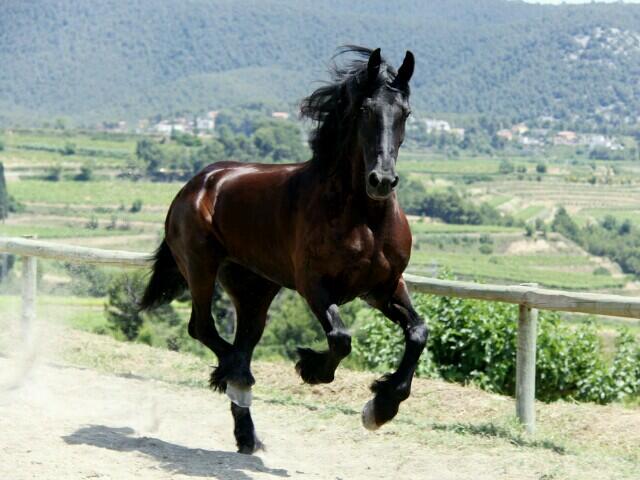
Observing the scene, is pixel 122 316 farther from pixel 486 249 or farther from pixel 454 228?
pixel 454 228

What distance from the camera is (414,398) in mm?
8227

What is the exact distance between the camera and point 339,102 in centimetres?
578

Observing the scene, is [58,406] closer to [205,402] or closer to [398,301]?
[205,402]

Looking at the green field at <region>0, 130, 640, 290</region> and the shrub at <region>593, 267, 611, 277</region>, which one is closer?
the green field at <region>0, 130, 640, 290</region>

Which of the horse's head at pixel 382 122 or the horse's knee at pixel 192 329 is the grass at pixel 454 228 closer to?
the horse's knee at pixel 192 329

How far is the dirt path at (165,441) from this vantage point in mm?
5488

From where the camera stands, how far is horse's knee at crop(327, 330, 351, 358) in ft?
17.5

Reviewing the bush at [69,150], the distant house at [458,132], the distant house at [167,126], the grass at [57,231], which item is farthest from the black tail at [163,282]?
the distant house at [167,126]

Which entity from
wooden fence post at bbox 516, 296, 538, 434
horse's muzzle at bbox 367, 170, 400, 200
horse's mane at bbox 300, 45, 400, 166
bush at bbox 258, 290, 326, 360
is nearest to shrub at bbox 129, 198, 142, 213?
bush at bbox 258, 290, 326, 360

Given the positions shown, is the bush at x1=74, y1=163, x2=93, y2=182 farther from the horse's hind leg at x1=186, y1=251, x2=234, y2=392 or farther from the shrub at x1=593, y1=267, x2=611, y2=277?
the horse's hind leg at x1=186, y1=251, x2=234, y2=392

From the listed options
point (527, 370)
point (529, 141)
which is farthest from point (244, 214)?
point (529, 141)

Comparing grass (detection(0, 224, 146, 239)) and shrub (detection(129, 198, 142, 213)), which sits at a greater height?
shrub (detection(129, 198, 142, 213))

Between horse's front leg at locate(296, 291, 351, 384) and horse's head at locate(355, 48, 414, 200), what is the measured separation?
2.14 feet

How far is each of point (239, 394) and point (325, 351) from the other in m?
0.86
